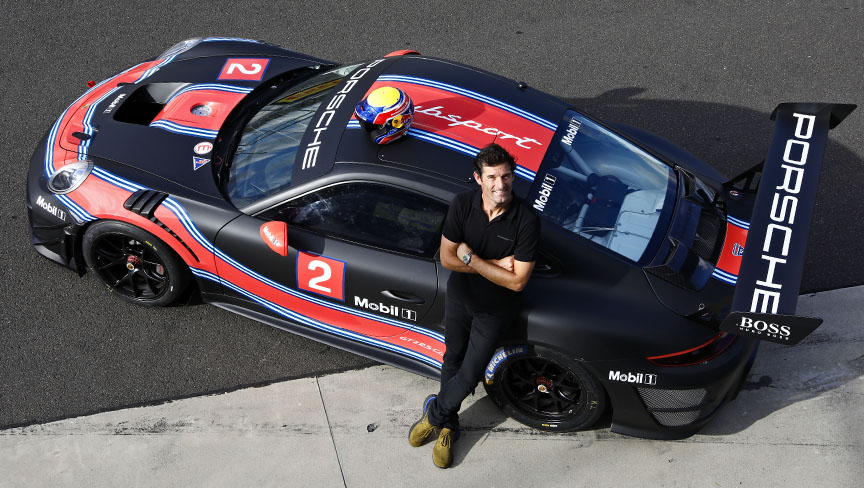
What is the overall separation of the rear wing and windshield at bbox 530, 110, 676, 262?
0.49m

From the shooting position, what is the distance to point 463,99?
14.1ft

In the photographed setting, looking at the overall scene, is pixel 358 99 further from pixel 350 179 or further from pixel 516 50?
pixel 516 50

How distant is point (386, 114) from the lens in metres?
3.88

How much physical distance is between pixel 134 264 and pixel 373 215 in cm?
161

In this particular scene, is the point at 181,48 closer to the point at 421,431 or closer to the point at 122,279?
the point at 122,279

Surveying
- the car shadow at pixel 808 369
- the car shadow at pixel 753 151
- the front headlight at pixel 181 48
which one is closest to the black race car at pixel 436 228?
the car shadow at pixel 808 369

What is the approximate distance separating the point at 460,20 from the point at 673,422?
4.42 m

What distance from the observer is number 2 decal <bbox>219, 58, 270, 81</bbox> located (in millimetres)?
5070

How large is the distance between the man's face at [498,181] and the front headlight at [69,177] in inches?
99.4

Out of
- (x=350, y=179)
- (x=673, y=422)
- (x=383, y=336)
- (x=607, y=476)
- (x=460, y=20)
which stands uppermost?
(x=460, y=20)

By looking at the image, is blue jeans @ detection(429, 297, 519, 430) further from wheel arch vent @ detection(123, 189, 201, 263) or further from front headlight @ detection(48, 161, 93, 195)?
front headlight @ detection(48, 161, 93, 195)

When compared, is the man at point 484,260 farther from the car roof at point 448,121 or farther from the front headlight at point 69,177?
the front headlight at point 69,177

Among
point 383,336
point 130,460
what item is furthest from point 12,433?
point 383,336

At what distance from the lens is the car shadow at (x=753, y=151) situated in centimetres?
526
